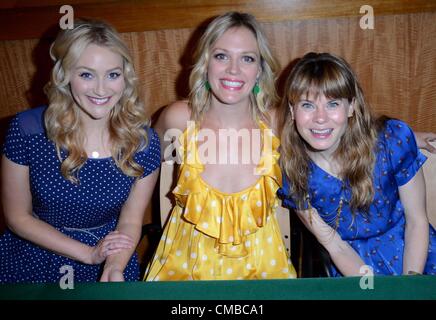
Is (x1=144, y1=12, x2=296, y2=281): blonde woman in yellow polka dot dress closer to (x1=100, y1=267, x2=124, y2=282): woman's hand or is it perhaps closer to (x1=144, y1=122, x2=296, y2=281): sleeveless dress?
(x1=144, y1=122, x2=296, y2=281): sleeveless dress

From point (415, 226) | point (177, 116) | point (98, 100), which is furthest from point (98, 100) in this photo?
point (415, 226)

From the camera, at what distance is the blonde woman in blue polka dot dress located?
5.16 feet

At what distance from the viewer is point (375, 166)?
1711 millimetres

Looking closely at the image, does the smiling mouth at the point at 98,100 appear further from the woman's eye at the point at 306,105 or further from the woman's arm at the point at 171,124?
the woman's eye at the point at 306,105

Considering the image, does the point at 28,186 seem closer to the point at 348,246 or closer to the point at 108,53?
the point at 108,53

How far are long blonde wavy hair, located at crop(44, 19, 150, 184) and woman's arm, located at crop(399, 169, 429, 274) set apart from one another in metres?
1.00

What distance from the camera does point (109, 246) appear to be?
5.32 feet

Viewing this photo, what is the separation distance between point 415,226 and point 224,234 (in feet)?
2.32

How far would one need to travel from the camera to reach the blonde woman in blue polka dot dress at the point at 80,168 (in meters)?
1.57

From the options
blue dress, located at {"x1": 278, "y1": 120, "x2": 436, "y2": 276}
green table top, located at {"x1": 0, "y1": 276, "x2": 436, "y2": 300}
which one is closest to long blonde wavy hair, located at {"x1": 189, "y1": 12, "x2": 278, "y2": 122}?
blue dress, located at {"x1": 278, "y1": 120, "x2": 436, "y2": 276}

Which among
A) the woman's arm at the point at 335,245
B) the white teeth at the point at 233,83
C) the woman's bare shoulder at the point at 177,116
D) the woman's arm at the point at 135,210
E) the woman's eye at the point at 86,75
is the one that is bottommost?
the woman's arm at the point at 335,245

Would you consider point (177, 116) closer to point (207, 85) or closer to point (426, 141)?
point (207, 85)

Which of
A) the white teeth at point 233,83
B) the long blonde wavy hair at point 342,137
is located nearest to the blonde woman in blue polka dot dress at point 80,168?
the white teeth at point 233,83

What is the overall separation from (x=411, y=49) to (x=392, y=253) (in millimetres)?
939
